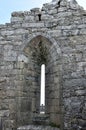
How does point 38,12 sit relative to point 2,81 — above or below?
above

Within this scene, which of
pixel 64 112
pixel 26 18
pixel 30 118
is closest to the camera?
pixel 64 112

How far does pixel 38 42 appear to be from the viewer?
7523mm

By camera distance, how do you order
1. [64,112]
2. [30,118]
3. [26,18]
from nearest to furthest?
1. [64,112]
2. [30,118]
3. [26,18]

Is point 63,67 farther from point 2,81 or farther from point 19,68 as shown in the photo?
point 2,81

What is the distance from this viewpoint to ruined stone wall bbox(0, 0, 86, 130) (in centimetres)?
676

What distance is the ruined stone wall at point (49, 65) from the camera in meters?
6.76

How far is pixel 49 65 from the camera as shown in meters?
7.42

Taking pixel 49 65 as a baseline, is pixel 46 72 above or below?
below

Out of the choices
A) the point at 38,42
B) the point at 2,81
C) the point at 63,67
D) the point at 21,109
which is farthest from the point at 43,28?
the point at 21,109

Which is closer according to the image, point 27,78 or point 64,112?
point 64,112

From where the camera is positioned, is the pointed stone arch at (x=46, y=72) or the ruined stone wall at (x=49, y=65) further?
the pointed stone arch at (x=46, y=72)

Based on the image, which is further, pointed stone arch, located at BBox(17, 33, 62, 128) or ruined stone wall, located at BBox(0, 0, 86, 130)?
pointed stone arch, located at BBox(17, 33, 62, 128)

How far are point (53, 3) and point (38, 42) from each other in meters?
1.23

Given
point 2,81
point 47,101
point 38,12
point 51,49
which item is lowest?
point 47,101
